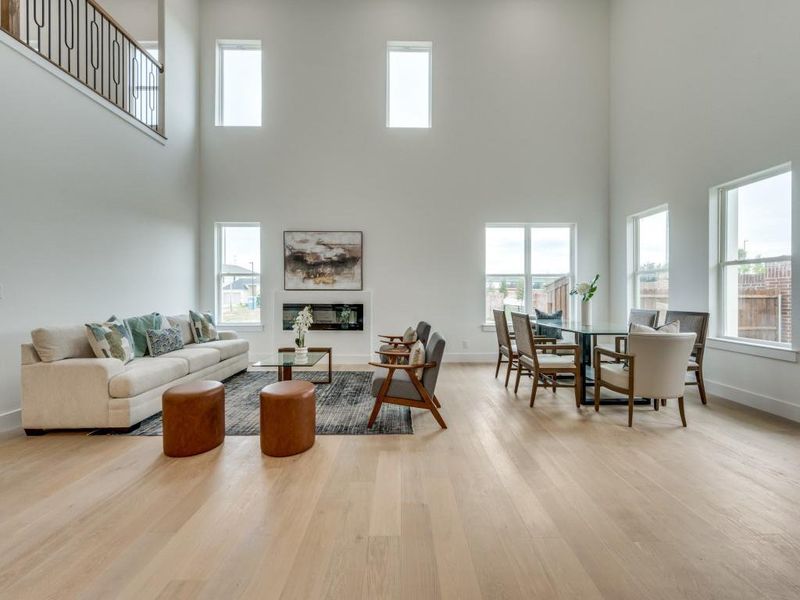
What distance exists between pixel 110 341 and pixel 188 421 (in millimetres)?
1671

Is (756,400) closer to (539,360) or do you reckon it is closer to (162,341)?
(539,360)

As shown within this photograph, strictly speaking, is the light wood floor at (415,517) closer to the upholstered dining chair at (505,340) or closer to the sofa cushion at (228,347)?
the upholstered dining chair at (505,340)

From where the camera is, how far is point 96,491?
2.20 m

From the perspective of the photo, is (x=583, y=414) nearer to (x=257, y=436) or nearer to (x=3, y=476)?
(x=257, y=436)

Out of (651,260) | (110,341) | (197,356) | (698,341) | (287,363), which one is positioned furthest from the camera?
(651,260)

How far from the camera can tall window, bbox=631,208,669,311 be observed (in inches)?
203

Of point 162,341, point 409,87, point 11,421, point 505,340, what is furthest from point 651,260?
point 11,421

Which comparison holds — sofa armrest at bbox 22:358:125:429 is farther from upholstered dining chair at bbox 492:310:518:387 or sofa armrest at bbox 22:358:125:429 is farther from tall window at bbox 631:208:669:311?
tall window at bbox 631:208:669:311

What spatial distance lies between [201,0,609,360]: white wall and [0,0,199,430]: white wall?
603 mm

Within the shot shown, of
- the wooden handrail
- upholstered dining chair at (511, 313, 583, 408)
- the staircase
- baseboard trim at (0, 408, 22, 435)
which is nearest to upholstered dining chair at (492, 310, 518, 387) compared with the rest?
upholstered dining chair at (511, 313, 583, 408)

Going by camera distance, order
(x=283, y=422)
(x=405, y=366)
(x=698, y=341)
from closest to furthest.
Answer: (x=283, y=422) < (x=405, y=366) < (x=698, y=341)

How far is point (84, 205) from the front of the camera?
403 centimetres

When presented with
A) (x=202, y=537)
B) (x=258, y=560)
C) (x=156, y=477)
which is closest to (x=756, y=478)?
(x=258, y=560)

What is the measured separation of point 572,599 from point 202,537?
1.69 meters
